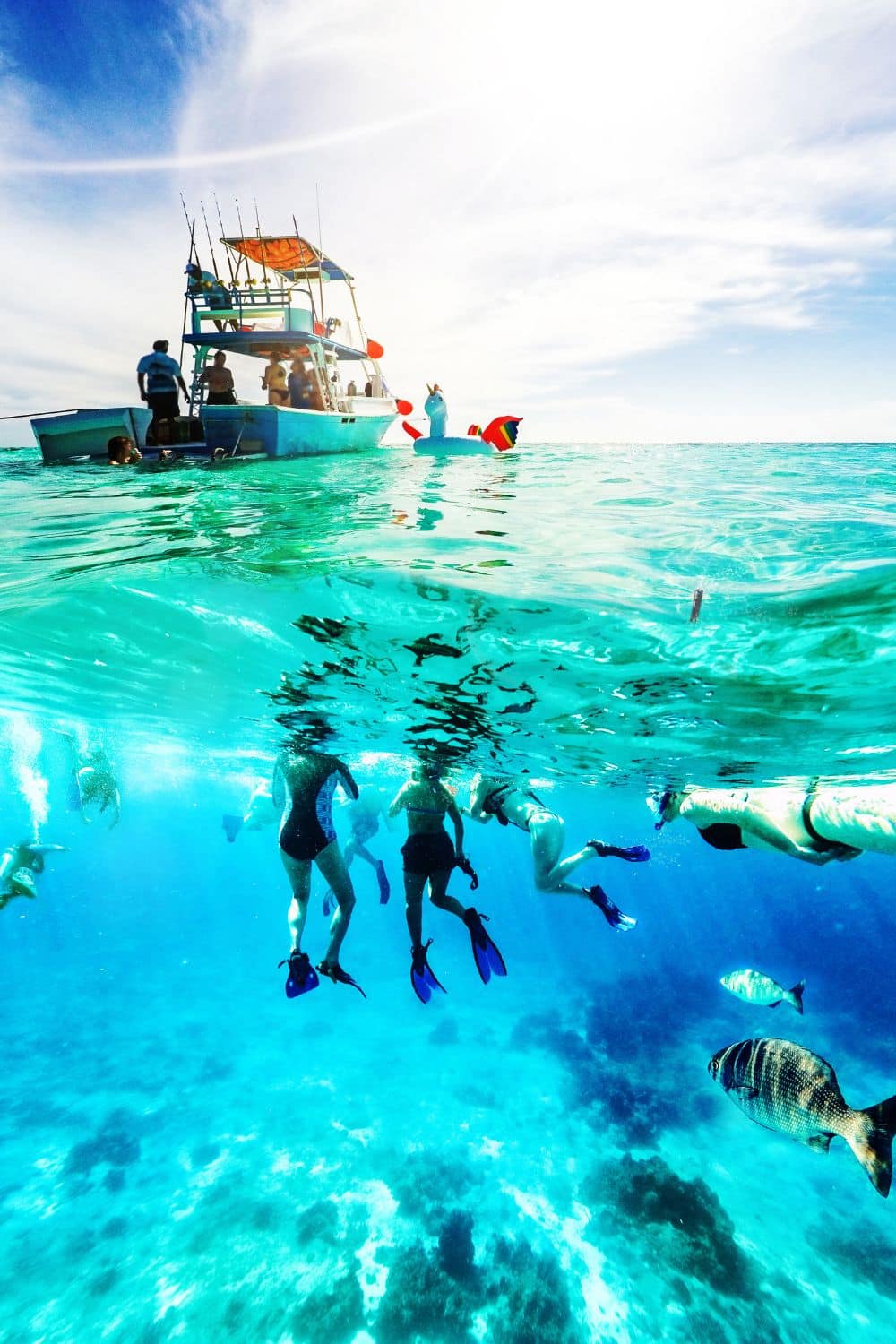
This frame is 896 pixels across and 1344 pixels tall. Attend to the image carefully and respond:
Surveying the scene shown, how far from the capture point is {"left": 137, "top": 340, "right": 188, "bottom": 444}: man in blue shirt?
13.1m

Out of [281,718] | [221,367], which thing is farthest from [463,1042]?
[221,367]

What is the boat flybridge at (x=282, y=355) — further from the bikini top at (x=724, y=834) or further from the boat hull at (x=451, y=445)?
the bikini top at (x=724, y=834)

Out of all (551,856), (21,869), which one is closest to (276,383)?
(21,869)

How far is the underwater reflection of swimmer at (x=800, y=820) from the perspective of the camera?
4758 mm

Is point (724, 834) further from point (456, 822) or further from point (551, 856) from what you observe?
point (456, 822)

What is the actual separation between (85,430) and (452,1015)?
22.0m

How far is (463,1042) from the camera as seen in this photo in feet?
64.4

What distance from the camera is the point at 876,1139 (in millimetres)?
4785

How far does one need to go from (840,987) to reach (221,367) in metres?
34.0

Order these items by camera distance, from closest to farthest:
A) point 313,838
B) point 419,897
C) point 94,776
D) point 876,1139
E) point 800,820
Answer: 1. point 876,1139
2. point 800,820
3. point 419,897
4. point 313,838
5. point 94,776

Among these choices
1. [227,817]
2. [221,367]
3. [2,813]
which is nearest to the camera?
[227,817]

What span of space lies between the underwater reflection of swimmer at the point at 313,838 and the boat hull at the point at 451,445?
1008cm

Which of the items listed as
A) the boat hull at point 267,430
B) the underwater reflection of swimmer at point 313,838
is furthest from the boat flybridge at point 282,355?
the underwater reflection of swimmer at point 313,838

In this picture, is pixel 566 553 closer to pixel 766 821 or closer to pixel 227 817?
pixel 766 821
